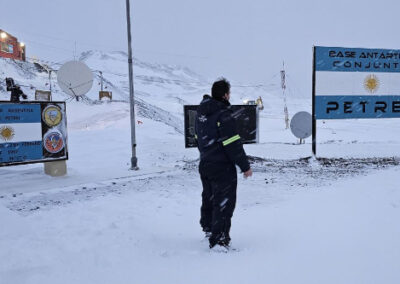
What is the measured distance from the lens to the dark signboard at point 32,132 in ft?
28.7

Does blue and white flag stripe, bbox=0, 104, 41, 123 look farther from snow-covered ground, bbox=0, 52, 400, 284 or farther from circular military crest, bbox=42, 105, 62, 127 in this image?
snow-covered ground, bbox=0, 52, 400, 284

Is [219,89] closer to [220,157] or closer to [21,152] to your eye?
[220,157]

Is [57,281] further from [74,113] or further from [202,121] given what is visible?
[74,113]

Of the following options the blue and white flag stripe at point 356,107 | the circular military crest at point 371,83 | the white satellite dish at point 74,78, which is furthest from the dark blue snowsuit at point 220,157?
the white satellite dish at point 74,78

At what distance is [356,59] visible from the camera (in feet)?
41.6

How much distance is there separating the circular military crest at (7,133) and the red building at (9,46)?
1380 inches

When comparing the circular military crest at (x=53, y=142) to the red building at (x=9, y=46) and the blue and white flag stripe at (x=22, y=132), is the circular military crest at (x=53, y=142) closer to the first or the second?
the blue and white flag stripe at (x=22, y=132)

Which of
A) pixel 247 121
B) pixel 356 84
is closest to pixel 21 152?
pixel 247 121

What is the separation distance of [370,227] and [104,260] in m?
3.66

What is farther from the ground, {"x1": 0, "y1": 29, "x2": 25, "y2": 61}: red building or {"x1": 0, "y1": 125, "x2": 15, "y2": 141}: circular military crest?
{"x1": 0, "y1": 29, "x2": 25, "y2": 61}: red building

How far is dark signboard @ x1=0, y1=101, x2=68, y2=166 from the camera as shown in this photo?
876 cm

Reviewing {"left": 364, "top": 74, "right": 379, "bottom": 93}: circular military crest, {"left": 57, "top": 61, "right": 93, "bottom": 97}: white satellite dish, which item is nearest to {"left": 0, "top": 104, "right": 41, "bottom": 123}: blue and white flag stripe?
{"left": 57, "top": 61, "right": 93, "bottom": 97}: white satellite dish

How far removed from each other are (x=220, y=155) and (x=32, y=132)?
681cm

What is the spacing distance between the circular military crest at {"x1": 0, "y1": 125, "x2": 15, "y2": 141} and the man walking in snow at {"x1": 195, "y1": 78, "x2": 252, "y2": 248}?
21.5 feet
